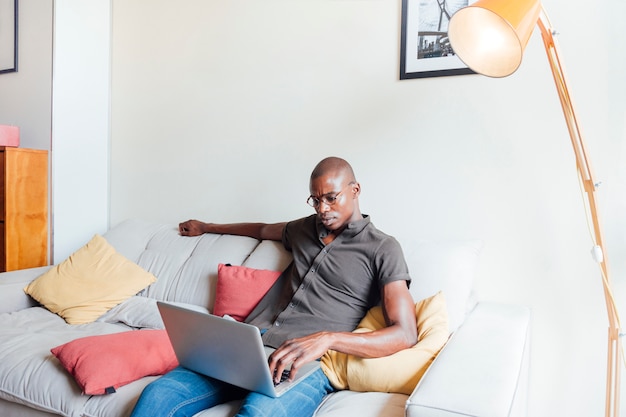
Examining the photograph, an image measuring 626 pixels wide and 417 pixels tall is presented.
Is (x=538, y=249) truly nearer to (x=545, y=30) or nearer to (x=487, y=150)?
(x=487, y=150)

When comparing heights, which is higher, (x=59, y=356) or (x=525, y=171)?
(x=525, y=171)

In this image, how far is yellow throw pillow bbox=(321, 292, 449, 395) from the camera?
144 centimetres

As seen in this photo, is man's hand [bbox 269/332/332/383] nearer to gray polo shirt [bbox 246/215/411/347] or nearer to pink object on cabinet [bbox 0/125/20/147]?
gray polo shirt [bbox 246/215/411/347]

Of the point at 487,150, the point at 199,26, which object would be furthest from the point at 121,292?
the point at 487,150

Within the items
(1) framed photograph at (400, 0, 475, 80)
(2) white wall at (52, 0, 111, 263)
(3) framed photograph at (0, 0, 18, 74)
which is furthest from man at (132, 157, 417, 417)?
(3) framed photograph at (0, 0, 18, 74)

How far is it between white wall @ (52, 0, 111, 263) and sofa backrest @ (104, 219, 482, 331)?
0.41m

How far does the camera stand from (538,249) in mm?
1979

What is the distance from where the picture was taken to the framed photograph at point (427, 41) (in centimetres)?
208

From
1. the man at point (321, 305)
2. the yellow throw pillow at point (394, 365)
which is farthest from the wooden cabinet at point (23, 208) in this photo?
the yellow throw pillow at point (394, 365)

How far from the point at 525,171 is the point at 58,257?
2.54 meters

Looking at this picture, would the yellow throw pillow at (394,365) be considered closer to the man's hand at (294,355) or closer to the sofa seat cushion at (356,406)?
the sofa seat cushion at (356,406)

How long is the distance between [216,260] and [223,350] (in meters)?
1.02

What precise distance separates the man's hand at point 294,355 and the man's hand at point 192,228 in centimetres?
129

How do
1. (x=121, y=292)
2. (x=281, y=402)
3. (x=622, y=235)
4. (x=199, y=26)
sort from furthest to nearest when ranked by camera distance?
(x=199, y=26)
(x=121, y=292)
(x=622, y=235)
(x=281, y=402)
